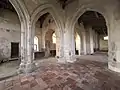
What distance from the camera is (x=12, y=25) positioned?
7055mm

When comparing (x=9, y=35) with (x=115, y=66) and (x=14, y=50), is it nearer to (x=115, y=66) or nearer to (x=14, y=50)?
(x=14, y=50)

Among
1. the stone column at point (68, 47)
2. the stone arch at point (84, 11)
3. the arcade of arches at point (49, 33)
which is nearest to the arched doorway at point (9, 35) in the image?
the arcade of arches at point (49, 33)

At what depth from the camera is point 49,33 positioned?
10.0m

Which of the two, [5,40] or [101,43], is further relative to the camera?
[101,43]

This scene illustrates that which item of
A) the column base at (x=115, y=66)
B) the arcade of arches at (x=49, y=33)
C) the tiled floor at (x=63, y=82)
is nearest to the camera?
the tiled floor at (x=63, y=82)

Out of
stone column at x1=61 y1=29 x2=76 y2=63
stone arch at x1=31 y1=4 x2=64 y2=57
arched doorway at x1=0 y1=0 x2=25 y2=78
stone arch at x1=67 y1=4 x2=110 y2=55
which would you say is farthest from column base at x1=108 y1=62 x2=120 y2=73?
arched doorway at x1=0 y1=0 x2=25 y2=78

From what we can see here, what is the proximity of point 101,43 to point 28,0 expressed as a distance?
20.3 metres

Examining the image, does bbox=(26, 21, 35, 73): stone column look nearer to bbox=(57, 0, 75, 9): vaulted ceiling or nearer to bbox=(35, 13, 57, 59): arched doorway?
bbox=(57, 0, 75, 9): vaulted ceiling

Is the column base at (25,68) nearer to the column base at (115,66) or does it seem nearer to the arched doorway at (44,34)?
the column base at (115,66)

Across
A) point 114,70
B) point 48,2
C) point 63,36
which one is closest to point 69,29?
point 63,36

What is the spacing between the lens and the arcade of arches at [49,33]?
3.56 m

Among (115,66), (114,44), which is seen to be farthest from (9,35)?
(115,66)

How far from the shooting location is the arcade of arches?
3565 millimetres

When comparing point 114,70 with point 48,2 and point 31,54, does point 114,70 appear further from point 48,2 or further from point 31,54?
point 48,2
